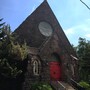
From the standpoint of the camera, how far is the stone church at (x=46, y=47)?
81.6 feet

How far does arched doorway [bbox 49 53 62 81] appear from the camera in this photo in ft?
87.8

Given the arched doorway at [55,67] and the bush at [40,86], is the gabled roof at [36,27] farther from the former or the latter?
the bush at [40,86]

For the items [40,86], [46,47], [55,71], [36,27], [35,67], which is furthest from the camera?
[36,27]

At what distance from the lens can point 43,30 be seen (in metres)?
28.7

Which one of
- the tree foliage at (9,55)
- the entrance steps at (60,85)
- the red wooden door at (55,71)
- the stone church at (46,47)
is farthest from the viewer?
the red wooden door at (55,71)

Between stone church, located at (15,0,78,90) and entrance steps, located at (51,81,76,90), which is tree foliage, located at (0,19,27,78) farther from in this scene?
entrance steps, located at (51,81,76,90)

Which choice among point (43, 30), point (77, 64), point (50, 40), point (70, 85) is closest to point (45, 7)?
point (43, 30)

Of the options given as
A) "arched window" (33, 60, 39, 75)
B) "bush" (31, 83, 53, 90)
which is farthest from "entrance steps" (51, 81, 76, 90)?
"arched window" (33, 60, 39, 75)

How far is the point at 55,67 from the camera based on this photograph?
89.6 ft

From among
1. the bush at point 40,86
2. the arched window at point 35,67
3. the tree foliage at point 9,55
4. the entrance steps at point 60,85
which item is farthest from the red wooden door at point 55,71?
the tree foliage at point 9,55

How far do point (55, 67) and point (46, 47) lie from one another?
2591 millimetres

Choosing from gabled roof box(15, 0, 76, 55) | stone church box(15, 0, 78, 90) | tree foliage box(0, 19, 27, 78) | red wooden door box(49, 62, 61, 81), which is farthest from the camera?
gabled roof box(15, 0, 76, 55)

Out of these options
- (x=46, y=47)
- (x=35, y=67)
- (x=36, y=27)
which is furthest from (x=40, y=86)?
(x=36, y=27)

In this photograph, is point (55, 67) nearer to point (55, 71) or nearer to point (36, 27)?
point (55, 71)
